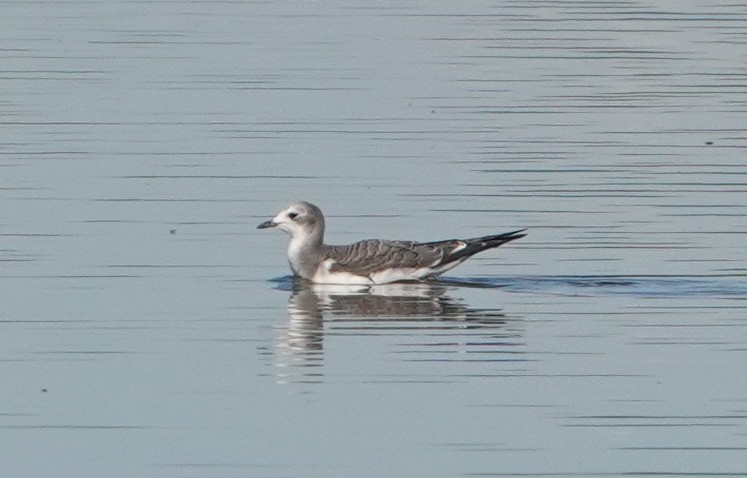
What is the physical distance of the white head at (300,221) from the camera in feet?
58.3

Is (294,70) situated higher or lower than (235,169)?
higher

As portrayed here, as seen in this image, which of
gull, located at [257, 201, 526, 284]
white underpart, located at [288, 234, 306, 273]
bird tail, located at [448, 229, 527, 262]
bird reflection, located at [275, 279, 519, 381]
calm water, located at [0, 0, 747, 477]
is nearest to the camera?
calm water, located at [0, 0, 747, 477]

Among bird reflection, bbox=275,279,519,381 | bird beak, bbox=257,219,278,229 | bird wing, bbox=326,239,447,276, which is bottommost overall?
bird reflection, bbox=275,279,519,381

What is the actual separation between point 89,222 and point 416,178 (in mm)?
3564

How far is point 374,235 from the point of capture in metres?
18.7

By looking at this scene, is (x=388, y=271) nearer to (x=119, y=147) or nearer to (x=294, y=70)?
(x=119, y=147)

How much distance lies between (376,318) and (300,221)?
2340mm

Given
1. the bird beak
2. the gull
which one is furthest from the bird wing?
the bird beak

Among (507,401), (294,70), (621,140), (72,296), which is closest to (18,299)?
(72,296)

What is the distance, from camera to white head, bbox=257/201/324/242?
58.3 feet

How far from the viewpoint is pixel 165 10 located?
35750 mm

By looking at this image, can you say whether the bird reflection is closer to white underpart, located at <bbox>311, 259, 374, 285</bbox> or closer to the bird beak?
white underpart, located at <bbox>311, 259, 374, 285</bbox>

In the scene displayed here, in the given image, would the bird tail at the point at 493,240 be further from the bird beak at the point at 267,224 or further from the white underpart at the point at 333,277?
the bird beak at the point at 267,224

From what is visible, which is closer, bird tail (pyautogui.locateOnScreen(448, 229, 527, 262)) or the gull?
bird tail (pyautogui.locateOnScreen(448, 229, 527, 262))
